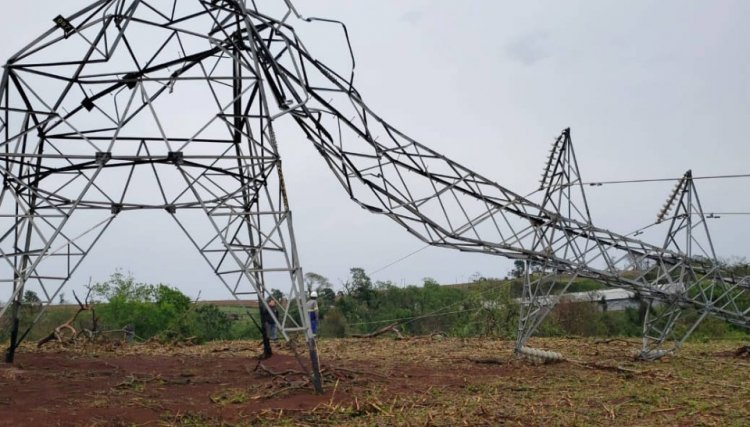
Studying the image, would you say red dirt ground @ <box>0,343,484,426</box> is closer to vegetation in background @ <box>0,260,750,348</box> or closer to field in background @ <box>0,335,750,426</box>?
field in background @ <box>0,335,750,426</box>

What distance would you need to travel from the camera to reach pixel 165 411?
33.3 ft

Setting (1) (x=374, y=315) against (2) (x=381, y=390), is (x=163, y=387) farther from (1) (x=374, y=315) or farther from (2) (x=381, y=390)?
(1) (x=374, y=315)

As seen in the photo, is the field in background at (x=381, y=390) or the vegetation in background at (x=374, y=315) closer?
the field in background at (x=381, y=390)

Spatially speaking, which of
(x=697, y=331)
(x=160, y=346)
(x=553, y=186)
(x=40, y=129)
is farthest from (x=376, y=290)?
(x=40, y=129)

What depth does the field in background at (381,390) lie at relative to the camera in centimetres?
987

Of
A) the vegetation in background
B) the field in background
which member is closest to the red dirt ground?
the field in background

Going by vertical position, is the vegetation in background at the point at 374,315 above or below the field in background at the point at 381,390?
above

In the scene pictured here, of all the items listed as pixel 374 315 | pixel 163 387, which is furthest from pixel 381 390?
pixel 374 315

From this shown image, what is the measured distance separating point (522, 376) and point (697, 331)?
19.0 metres

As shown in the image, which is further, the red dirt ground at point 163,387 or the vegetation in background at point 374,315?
the vegetation in background at point 374,315

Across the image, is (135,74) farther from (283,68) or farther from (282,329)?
(282,329)

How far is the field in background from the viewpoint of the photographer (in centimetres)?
987

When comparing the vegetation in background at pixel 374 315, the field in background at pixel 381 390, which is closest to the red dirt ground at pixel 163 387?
the field in background at pixel 381 390

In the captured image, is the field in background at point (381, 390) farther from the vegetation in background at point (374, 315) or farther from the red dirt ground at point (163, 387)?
the vegetation in background at point (374, 315)
